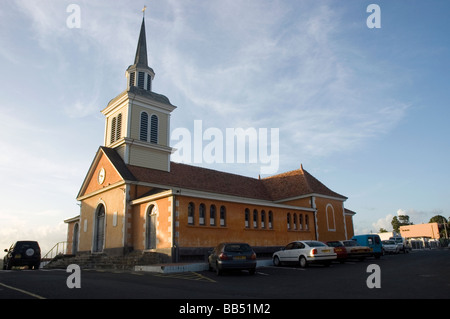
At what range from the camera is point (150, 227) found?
23844mm

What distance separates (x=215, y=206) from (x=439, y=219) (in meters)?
108

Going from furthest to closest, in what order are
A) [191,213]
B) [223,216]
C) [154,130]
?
[154,130], [223,216], [191,213]

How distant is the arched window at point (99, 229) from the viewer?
27411 millimetres

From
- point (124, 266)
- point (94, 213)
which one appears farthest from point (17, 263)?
point (124, 266)

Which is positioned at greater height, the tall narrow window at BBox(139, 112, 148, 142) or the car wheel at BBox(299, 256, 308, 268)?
the tall narrow window at BBox(139, 112, 148, 142)

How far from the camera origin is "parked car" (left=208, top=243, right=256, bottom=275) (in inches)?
612

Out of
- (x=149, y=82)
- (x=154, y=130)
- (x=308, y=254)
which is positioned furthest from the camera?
(x=149, y=82)

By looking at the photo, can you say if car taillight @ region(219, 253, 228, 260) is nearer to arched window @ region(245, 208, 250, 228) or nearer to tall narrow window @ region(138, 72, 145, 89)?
arched window @ region(245, 208, 250, 228)

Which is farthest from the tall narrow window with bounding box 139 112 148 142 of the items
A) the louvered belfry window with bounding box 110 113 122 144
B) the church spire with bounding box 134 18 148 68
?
the church spire with bounding box 134 18 148 68

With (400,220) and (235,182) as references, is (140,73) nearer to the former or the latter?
(235,182)

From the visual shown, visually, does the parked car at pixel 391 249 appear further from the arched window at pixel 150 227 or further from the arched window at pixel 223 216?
the arched window at pixel 150 227

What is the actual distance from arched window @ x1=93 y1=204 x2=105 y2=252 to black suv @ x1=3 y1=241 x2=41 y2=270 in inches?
168

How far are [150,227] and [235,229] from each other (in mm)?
5961

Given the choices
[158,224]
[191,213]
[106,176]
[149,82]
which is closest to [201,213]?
[191,213]
